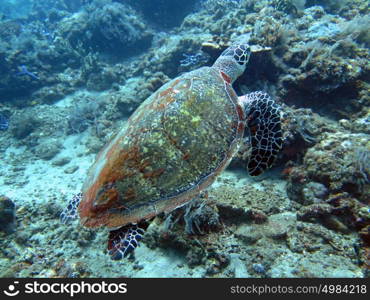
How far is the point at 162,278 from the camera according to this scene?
2871 mm

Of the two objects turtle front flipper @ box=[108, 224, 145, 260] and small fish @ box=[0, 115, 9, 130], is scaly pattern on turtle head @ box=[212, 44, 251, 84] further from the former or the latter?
small fish @ box=[0, 115, 9, 130]

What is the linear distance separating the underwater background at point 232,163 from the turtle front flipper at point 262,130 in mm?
621

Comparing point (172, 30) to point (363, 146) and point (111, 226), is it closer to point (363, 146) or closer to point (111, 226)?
point (363, 146)

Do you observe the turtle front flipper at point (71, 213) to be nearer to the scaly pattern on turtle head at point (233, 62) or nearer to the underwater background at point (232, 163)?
the underwater background at point (232, 163)

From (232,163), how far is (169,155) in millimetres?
2268

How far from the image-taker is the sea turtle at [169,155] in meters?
2.52

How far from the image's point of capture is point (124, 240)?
2.52 meters

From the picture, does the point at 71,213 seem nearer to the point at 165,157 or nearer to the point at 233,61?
the point at 165,157

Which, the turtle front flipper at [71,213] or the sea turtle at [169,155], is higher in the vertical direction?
the sea turtle at [169,155]

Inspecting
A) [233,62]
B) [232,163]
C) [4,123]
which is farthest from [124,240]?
[4,123]

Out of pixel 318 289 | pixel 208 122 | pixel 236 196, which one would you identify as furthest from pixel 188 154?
pixel 318 289

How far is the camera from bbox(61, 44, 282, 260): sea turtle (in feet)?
8.27

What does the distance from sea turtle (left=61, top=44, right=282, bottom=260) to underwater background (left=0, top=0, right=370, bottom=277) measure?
75 centimetres

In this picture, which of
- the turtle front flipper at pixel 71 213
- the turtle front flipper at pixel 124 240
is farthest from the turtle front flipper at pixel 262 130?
the turtle front flipper at pixel 71 213
